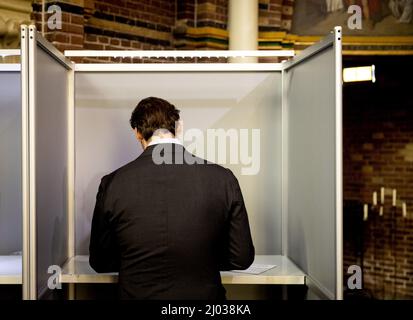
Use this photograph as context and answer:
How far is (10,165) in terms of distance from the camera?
11.3 feet

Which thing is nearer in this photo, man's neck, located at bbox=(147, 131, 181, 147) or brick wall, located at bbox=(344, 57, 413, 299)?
man's neck, located at bbox=(147, 131, 181, 147)

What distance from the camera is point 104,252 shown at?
2631 millimetres

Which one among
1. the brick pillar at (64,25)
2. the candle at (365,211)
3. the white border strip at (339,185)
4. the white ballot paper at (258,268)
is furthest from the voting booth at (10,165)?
the candle at (365,211)

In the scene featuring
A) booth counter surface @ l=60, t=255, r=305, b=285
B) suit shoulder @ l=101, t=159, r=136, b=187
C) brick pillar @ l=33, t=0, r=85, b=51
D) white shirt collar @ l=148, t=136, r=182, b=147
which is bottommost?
booth counter surface @ l=60, t=255, r=305, b=285

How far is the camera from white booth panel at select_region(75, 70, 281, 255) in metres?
3.47

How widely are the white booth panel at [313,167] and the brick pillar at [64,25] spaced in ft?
8.32

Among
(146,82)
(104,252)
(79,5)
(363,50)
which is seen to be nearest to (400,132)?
(363,50)

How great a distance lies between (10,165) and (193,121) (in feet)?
3.18

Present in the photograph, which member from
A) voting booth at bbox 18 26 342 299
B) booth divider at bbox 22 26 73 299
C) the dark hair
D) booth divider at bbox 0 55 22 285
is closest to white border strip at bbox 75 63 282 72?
voting booth at bbox 18 26 342 299

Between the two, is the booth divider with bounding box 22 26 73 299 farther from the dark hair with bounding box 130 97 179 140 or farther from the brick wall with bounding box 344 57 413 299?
the brick wall with bounding box 344 57 413 299

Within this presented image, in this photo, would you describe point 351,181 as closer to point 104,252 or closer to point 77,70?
point 77,70

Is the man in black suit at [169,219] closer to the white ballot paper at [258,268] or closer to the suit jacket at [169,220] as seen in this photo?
the suit jacket at [169,220]

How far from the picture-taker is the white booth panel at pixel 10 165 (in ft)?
11.2

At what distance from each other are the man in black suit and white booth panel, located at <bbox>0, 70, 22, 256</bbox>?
3.32ft
